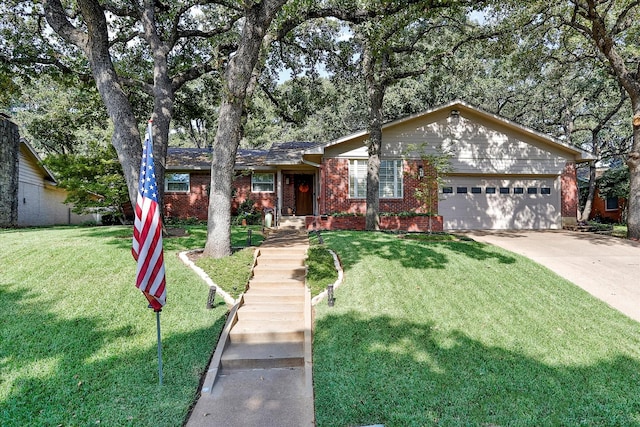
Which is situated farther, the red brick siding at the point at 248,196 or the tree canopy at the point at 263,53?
the red brick siding at the point at 248,196

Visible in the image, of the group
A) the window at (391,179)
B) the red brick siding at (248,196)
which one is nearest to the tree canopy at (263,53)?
the window at (391,179)

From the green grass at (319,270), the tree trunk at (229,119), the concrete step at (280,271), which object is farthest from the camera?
the tree trunk at (229,119)

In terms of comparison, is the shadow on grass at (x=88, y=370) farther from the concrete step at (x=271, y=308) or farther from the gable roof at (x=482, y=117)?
the gable roof at (x=482, y=117)

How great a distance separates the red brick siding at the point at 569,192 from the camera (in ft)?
51.7

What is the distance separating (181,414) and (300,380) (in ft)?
4.71

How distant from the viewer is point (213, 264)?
24.1ft

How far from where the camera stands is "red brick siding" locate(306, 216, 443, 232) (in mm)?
13477

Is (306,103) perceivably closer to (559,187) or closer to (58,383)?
(559,187)

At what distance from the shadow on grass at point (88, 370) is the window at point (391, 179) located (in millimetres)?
10591

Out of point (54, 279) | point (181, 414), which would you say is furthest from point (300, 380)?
point (54, 279)

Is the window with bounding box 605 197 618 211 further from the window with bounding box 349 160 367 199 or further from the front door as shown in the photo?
the front door

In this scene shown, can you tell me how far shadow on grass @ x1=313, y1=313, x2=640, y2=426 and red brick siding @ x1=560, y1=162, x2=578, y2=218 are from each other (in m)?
13.4

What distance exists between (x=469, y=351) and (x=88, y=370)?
4838mm

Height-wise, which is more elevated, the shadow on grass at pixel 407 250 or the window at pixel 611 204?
the window at pixel 611 204
